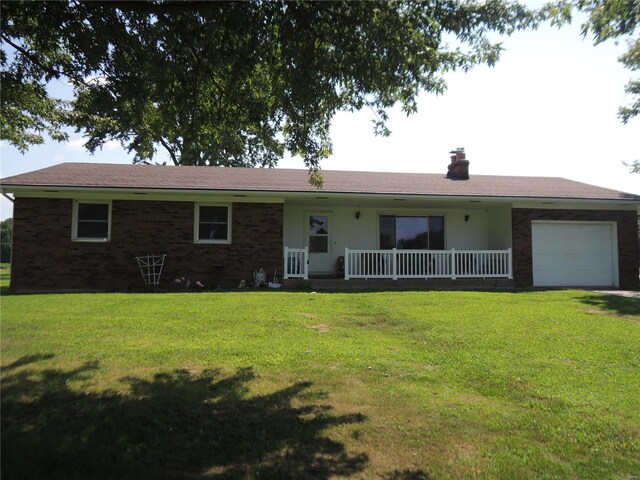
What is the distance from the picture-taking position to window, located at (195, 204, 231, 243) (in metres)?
13.3

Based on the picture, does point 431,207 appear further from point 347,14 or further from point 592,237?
point 347,14

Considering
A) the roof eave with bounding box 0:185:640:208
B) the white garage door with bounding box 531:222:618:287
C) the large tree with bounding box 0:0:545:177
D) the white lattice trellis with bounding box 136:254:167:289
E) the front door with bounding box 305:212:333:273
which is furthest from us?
the front door with bounding box 305:212:333:273

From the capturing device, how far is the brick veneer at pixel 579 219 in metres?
14.3

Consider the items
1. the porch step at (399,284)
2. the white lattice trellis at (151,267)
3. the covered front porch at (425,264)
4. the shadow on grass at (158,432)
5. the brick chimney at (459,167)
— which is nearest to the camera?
the shadow on grass at (158,432)

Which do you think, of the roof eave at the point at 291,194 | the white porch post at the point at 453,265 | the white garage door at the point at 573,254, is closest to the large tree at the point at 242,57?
the roof eave at the point at 291,194

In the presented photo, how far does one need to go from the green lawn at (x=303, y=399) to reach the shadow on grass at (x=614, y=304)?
8.86ft

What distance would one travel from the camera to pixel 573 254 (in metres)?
14.8

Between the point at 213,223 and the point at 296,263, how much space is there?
2.81 meters

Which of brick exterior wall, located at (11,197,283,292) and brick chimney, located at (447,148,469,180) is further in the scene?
brick chimney, located at (447,148,469,180)

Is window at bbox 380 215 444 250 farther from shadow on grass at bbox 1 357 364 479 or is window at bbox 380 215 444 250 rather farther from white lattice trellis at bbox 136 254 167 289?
shadow on grass at bbox 1 357 364 479

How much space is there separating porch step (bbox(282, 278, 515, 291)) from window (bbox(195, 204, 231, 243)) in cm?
239

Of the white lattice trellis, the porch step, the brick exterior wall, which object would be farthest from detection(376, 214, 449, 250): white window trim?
the white lattice trellis

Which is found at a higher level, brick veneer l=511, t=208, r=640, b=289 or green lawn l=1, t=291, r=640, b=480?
brick veneer l=511, t=208, r=640, b=289

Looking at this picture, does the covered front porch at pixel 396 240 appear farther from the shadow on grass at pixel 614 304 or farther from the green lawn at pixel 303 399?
the green lawn at pixel 303 399
